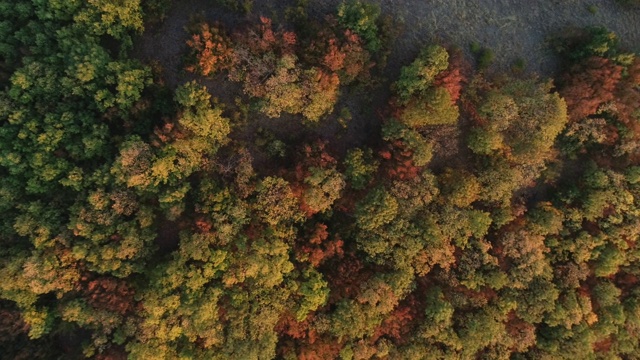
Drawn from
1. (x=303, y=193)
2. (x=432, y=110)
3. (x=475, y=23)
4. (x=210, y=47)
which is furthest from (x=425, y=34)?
(x=210, y=47)

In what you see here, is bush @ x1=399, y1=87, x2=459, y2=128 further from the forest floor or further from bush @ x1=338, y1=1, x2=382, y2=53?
bush @ x1=338, y1=1, x2=382, y2=53

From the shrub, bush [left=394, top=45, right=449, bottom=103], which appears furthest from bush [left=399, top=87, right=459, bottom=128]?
the shrub

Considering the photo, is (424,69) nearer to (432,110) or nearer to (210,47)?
Result: (432,110)

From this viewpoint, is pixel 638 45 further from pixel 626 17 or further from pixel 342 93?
pixel 342 93

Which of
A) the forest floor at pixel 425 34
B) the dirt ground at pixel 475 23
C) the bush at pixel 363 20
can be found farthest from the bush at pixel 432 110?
the bush at pixel 363 20

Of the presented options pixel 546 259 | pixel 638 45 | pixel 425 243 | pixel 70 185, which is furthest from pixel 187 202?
pixel 638 45
